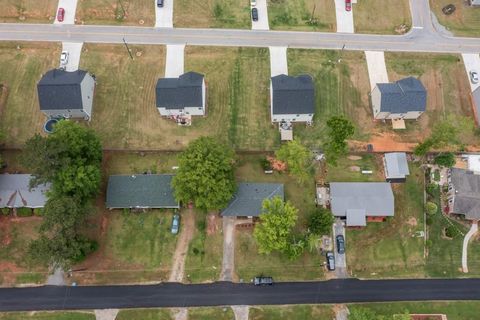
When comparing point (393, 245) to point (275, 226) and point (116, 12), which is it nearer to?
point (275, 226)

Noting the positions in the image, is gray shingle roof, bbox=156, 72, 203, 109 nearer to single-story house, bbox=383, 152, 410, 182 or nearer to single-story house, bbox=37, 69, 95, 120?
single-story house, bbox=37, 69, 95, 120

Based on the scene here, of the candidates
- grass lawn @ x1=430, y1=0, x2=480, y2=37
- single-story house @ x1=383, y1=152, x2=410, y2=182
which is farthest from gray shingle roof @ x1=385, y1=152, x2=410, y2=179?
grass lawn @ x1=430, y1=0, x2=480, y2=37

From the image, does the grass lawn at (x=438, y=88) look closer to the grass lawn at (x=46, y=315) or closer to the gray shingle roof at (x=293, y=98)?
the gray shingle roof at (x=293, y=98)

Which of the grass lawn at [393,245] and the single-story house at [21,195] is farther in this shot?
the grass lawn at [393,245]

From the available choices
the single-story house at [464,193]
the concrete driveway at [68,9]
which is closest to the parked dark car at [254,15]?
the concrete driveway at [68,9]

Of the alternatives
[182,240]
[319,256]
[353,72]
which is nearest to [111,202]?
[182,240]

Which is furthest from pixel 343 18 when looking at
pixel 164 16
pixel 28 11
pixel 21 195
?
pixel 21 195

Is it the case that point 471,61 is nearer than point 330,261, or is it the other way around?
point 330,261
